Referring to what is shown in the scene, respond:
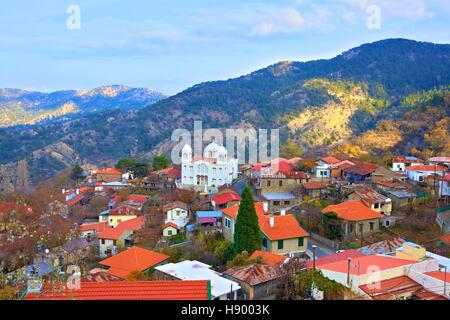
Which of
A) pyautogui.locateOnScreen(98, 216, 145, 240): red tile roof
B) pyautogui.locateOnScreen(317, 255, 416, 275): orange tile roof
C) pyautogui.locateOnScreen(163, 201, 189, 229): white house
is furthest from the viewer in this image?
pyautogui.locateOnScreen(163, 201, 189, 229): white house

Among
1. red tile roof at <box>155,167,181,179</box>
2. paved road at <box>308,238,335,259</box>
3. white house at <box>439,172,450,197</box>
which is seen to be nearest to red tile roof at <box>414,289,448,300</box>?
paved road at <box>308,238,335,259</box>

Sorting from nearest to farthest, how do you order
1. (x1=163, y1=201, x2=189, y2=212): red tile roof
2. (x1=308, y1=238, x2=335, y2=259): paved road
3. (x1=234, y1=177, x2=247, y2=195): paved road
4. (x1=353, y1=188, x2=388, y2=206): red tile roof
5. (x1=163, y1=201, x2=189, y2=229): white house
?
(x1=308, y1=238, x2=335, y2=259): paved road → (x1=353, y1=188, x2=388, y2=206): red tile roof → (x1=163, y1=201, x2=189, y2=229): white house → (x1=163, y1=201, x2=189, y2=212): red tile roof → (x1=234, y1=177, x2=247, y2=195): paved road

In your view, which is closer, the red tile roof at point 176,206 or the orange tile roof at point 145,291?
the orange tile roof at point 145,291

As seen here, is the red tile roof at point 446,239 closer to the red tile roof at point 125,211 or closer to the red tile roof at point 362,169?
the red tile roof at point 362,169

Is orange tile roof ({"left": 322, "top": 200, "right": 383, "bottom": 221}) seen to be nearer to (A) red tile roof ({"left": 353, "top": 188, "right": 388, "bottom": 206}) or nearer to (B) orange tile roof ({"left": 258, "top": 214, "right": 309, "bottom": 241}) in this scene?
(A) red tile roof ({"left": 353, "top": 188, "right": 388, "bottom": 206})

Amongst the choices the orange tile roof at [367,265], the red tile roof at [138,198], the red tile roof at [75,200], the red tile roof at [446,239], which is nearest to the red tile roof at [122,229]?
the red tile roof at [138,198]
